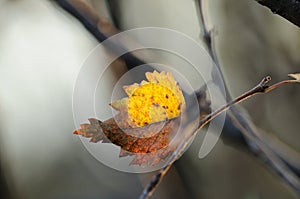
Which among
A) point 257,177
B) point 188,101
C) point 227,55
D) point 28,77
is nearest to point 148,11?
point 227,55

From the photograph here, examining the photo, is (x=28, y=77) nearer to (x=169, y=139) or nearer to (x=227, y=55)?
(x=227, y=55)

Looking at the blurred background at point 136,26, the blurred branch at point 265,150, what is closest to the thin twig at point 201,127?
the blurred branch at point 265,150

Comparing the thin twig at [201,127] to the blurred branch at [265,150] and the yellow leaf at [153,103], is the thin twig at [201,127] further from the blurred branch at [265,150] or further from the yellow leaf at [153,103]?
the yellow leaf at [153,103]

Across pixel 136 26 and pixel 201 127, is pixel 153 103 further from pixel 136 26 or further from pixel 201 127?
pixel 136 26

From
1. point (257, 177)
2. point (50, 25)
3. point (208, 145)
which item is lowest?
point (257, 177)

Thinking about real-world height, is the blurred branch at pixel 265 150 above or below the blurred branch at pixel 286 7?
below

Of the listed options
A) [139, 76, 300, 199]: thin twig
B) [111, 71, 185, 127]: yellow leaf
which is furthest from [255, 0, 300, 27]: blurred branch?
[111, 71, 185, 127]: yellow leaf

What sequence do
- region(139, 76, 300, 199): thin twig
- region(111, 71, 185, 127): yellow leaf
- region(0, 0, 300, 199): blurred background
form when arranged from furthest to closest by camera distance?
region(0, 0, 300, 199): blurred background
region(111, 71, 185, 127): yellow leaf
region(139, 76, 300, 199): thin twig

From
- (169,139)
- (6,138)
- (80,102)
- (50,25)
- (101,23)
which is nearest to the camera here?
(169,139)

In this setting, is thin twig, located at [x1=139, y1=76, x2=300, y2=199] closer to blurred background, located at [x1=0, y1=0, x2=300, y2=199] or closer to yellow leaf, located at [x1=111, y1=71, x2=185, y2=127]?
yellow leaf, located at [x1=111, y1=71, x2=185, y2=127]
